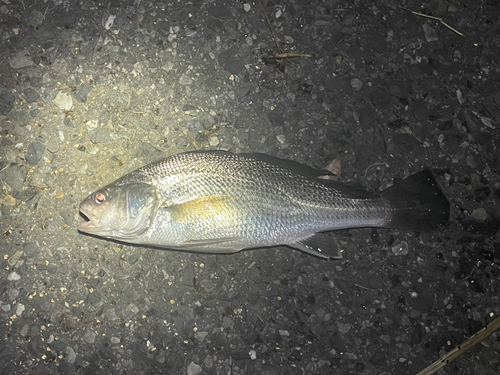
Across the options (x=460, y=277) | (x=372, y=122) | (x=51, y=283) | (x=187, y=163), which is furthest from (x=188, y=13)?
(x=460, y=277)

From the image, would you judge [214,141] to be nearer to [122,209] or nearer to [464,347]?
[122,209]

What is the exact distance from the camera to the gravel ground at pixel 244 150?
3.16 metres

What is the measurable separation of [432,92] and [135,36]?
98.4 inches

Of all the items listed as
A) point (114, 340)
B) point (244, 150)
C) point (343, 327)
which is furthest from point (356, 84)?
point (114, 340)

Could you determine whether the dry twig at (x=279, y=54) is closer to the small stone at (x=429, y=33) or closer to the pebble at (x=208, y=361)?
the small stone at (x=429, y=33)

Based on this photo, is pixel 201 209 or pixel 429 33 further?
pixel 429 33

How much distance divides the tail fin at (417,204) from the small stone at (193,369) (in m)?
1.85

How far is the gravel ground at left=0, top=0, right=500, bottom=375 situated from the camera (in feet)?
10.4

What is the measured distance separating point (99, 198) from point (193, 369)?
1.54 m

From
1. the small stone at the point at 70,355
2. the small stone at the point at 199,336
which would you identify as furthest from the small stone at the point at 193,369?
the small stone at the point at 70,355

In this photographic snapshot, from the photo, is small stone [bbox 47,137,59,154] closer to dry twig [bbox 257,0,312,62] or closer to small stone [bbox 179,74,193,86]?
small stone [bbox 179,74,193,86]

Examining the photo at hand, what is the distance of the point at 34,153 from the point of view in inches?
125

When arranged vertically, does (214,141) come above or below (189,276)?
above

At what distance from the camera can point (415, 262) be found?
10.7 feet
